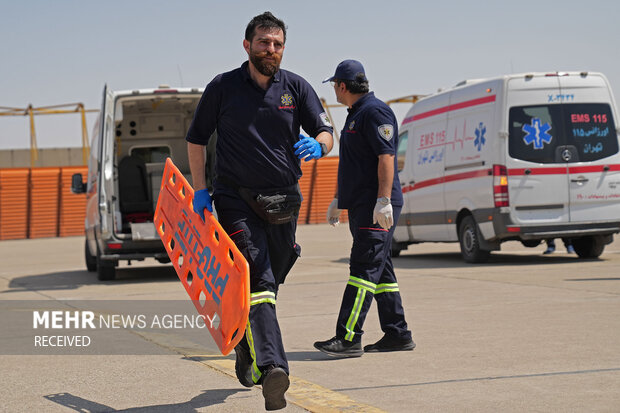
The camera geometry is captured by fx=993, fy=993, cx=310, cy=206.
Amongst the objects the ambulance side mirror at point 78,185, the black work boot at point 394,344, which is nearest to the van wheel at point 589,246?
the ambulance side mirror at point 78,185

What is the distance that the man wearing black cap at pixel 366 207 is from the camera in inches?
247

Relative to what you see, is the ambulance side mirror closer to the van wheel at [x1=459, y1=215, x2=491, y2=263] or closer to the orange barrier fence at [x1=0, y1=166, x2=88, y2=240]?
the van wheel at [x1=459, y1=215, x2=491, y2=263]

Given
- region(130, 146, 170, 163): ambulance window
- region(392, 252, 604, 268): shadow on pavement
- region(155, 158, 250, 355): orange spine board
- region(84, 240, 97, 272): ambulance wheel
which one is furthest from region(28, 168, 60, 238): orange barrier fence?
region(155, 158, 250, 355): orange spine board

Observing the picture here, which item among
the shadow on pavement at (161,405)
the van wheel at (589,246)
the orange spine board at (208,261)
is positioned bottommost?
the shadow on pavement at (161,405)

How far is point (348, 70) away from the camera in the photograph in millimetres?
6664

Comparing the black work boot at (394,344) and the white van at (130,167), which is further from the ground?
the white van at (130,167)

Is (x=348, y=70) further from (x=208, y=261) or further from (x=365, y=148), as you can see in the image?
(x=208, y=261)

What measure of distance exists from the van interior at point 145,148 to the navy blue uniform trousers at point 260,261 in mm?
8572

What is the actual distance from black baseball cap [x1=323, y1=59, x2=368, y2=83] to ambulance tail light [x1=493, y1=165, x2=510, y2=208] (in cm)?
628

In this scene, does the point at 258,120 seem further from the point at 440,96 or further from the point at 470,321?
the point at 440,96

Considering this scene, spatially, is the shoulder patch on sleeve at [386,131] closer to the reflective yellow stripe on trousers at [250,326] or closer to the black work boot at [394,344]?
the black work boot at [394,344]

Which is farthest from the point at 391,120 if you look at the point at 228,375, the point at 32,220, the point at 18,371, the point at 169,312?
the point at 32,220

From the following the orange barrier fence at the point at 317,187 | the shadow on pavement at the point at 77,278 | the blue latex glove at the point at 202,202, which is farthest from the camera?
the orange barrier fence at the point at 317,187

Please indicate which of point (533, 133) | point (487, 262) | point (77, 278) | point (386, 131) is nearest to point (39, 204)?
point (77, 278)
